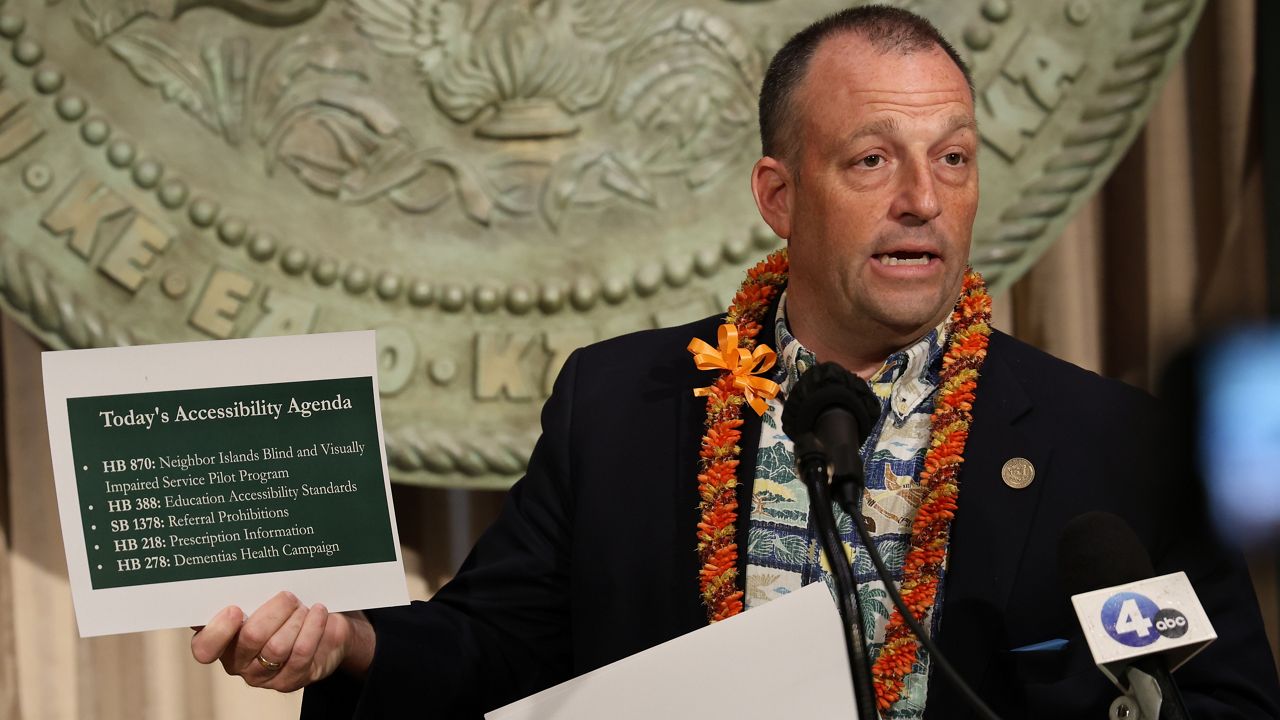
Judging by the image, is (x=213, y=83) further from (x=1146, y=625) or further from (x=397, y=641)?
(x=1146, y=625)

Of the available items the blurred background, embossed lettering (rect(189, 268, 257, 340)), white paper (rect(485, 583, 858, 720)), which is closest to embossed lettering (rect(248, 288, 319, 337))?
embossed lettering (rect(189, 268, 257, 340))

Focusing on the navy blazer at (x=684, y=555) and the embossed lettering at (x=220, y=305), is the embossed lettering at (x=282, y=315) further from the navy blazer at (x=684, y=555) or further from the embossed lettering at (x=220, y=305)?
the navy blazer at (x=684, y=555)

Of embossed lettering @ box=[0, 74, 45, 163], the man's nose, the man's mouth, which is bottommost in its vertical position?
the man's mouth

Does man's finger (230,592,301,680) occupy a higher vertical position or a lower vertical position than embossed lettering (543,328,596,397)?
lower

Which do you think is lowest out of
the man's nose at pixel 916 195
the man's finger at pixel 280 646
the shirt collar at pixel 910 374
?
the man's finger at pixel 280 646

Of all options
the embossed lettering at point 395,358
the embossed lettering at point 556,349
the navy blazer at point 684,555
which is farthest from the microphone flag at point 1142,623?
the embossed lettering at point 395,358

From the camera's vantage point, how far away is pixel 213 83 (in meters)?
2.14

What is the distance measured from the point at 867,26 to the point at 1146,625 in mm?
815

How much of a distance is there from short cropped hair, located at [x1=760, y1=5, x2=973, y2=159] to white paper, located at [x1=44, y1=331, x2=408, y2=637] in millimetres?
641

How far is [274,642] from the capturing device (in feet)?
4.05

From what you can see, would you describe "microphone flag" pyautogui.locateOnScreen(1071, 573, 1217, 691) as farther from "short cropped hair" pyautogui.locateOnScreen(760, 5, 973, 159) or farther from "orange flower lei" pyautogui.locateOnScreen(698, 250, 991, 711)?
"short cropped hair" pyautogui.locateOnScreen(760, 5, 973, 159)

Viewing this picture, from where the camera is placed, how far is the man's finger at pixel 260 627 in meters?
1.23

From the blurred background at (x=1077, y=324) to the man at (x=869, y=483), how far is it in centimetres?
65

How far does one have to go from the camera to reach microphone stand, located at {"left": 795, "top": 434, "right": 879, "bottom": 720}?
101 centimetres
